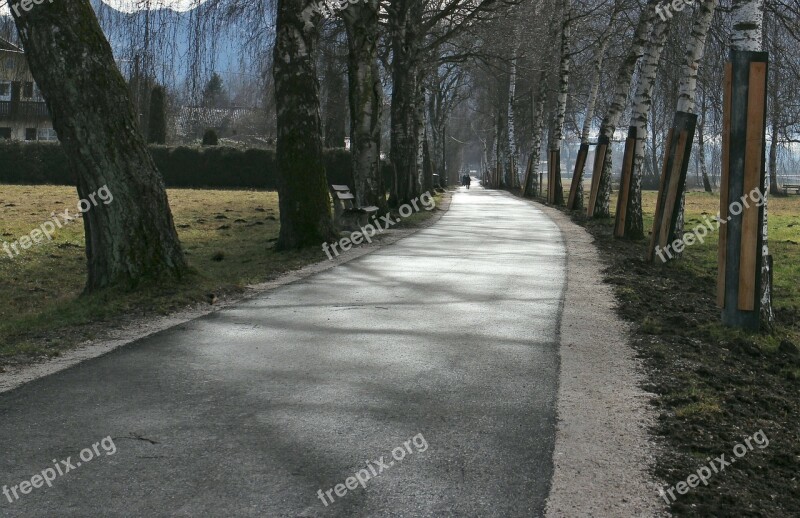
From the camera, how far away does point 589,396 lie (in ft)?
20.0

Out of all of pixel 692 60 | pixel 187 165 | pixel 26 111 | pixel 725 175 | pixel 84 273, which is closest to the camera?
pixel 725 175

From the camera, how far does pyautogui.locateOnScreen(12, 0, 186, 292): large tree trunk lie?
953cm

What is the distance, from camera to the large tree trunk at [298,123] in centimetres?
1427

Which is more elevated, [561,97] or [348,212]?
[561,97]

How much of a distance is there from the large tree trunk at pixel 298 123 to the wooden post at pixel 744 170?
733 cm

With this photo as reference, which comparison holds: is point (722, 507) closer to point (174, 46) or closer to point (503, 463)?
point (503, 463)

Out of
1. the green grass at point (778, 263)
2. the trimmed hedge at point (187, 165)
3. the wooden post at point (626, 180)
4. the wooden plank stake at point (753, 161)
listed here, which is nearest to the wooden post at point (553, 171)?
the green grass at point (778, 263)

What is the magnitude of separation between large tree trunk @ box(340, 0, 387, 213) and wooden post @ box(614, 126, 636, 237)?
17.0 ft

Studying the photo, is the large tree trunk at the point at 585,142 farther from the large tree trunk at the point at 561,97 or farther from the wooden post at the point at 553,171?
the wooden post at the point at 553,171

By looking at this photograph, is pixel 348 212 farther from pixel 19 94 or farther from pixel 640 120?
pixel 19 94

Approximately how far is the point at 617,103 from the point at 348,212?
797cm

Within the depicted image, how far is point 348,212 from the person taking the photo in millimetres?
18422

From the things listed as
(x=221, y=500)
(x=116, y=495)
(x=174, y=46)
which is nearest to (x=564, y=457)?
(x=221, y=500)

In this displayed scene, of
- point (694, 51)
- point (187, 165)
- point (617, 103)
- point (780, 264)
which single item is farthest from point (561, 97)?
point (187, 165)
